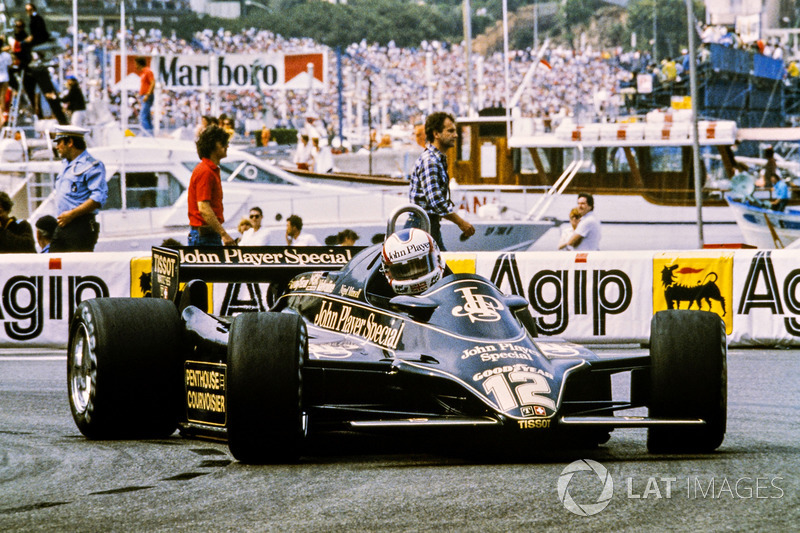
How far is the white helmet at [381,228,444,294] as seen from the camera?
6629 millimetres

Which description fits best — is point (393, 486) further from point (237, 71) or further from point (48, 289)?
point (237, 71)

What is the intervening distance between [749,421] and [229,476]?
3.18 meters

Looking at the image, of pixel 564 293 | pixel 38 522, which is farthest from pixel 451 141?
pixel 38 522

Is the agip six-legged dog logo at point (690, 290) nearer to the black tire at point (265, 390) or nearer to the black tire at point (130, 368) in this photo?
the black tire at point (130, 368)

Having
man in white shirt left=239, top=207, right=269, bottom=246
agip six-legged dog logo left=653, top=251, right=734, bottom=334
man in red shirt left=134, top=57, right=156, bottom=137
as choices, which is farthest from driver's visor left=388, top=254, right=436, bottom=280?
→ man in red shirt left=134, top=57, right=156, bottom=137

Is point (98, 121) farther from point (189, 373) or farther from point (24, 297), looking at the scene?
point (189, 373)

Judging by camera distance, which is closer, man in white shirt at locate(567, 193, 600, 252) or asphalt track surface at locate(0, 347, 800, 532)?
asphalt track surface at locate(0, 347, 800, 532)

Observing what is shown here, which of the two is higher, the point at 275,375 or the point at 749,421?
the point at 275,375

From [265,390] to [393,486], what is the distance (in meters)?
0.73

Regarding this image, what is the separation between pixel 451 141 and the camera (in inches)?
395

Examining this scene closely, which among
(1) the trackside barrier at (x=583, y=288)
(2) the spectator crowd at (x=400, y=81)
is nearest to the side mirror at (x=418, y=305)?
(1) the trackside barrier at (x=583, y=288)

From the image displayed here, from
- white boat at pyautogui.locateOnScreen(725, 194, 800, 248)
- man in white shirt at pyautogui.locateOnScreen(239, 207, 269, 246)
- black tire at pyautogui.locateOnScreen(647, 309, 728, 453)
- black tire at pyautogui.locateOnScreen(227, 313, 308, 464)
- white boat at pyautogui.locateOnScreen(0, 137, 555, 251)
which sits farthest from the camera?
white boat at pyautogui.locateOnScreen(725, 194, 800, 248)

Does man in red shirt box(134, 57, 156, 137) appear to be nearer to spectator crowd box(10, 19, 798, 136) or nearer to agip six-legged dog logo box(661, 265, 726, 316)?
agip six-legged dog logo box(661, 265, 726, 316)

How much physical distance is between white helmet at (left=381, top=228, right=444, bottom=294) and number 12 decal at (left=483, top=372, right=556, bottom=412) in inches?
41.6
